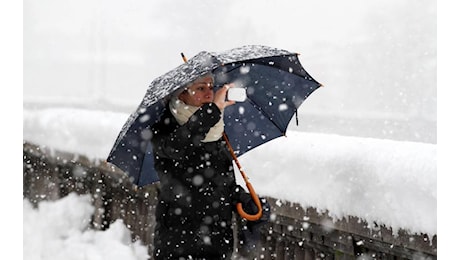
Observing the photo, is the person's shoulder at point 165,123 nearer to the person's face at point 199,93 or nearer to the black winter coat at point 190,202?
the black winter coat at point 190,202

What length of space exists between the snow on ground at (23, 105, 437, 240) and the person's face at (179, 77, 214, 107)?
88 centimetres

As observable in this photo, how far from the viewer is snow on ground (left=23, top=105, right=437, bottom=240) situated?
7.92 ft

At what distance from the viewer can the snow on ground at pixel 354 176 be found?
241 cm

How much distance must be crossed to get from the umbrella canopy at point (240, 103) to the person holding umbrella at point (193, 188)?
0.11 meters

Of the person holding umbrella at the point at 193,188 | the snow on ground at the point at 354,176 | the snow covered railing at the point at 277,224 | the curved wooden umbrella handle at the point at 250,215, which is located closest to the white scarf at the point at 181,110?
the person holding umbrella at the point at 193,188

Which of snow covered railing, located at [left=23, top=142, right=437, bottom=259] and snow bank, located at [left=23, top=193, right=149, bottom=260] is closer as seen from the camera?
snow covered railing, located at [left=23, top=142, right=437, bottom=259]

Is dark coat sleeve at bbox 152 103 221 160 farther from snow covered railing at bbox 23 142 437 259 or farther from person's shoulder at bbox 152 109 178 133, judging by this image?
snow covered railing at bbox 23 142 437 259

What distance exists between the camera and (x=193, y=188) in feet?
8.43

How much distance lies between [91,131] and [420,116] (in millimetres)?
19181

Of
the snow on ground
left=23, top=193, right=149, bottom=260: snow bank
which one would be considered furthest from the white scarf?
left=23, top=193, right=149, bottom=260: snow bank

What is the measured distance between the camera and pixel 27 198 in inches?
308

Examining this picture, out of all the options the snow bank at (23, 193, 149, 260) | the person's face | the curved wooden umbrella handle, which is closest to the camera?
the person's face

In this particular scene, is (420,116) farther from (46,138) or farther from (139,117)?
(139,117)

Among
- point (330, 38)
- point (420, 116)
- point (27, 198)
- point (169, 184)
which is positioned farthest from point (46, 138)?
point (330, 38)
